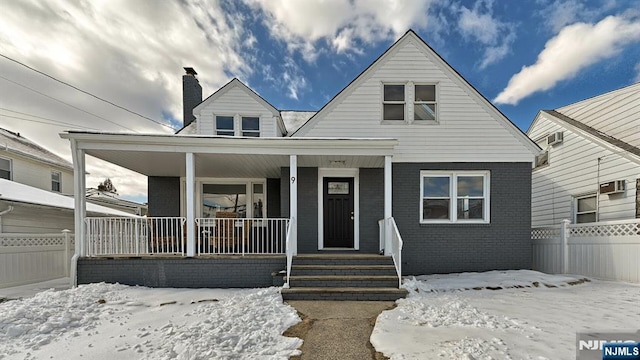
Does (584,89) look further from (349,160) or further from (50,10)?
(50,10)

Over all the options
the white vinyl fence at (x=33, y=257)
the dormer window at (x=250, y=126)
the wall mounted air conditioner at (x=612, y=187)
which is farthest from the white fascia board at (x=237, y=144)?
the wall mounted air conditioner at (x=612, y=187)

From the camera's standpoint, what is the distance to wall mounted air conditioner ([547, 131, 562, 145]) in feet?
32.3

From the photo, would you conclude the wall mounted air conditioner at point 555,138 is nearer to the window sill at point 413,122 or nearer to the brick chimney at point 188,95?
the window sill at point 413,122

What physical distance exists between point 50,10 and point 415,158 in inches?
421

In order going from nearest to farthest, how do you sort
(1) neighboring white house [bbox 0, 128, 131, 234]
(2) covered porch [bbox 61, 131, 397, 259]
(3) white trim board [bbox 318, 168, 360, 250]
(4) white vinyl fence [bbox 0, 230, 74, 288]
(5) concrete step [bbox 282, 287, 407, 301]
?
(5) concrete step [bbox 282, 287, 407, 301] → (2) covered porch [bbox 61, 131, 397, 259] → (4) white vinyl fence [bbox 0, 230, 74, 288] → (3) white trim board [bbox 318, 168, 360, 250] → (1) neighboring white house [bbox 0, 128, 131, 234]

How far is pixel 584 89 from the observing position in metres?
12.3

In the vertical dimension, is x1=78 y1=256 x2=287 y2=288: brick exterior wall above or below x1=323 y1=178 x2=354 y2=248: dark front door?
below

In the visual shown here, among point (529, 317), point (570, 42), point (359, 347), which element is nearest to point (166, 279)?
point (359, 347)

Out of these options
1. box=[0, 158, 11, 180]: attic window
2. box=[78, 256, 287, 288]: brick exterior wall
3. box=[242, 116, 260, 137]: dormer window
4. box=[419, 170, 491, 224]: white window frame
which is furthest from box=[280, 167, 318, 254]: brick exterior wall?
box=[0, 158, 11, 180]: attic window

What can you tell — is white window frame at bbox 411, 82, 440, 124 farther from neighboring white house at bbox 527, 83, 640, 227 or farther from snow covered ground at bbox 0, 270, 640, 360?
neighboring white house at bbox 527, 83, 640, 227

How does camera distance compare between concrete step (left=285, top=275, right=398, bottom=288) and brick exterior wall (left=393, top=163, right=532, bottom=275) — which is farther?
brick exterior wall (left=393, top=163, right=532, bottom=275)

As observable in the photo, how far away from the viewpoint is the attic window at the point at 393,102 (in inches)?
312

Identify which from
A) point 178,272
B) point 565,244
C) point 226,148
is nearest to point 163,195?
point 178,272

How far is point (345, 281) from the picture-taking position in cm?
546
